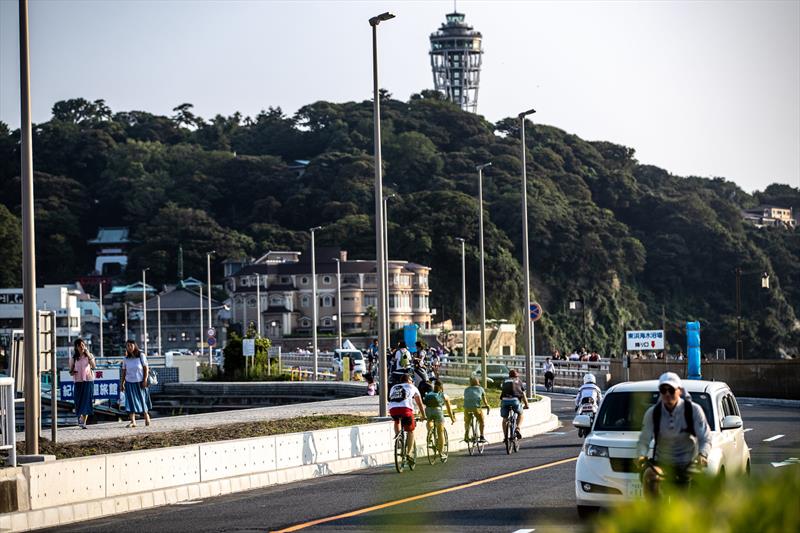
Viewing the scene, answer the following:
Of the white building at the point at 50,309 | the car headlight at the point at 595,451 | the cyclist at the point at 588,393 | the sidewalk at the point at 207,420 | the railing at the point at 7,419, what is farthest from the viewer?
the white building at the point at 50,309

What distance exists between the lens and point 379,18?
29734 mm

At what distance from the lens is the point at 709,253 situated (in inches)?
6855

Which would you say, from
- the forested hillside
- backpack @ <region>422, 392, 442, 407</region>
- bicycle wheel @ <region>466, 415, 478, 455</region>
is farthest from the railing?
the forested hillside

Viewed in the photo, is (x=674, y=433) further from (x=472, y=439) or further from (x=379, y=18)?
(x=379, y=18)

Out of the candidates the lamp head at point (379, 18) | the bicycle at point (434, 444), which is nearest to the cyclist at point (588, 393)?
the bicycle at point (434, 444)

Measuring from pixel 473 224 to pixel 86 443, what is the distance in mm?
119734

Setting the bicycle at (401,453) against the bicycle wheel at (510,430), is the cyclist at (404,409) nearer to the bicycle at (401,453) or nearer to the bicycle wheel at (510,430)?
the bicycle at (401,453)

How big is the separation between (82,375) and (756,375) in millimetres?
31045

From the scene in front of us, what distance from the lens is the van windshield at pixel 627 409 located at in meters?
14.6

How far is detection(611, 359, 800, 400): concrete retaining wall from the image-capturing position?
48.1m

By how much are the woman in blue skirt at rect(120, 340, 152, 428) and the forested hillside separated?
11017 cm

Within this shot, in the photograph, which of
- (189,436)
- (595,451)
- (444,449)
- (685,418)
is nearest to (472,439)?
(444,449)

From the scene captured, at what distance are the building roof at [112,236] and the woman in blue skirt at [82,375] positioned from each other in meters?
146

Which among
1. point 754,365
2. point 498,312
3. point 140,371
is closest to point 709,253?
point 498,312
